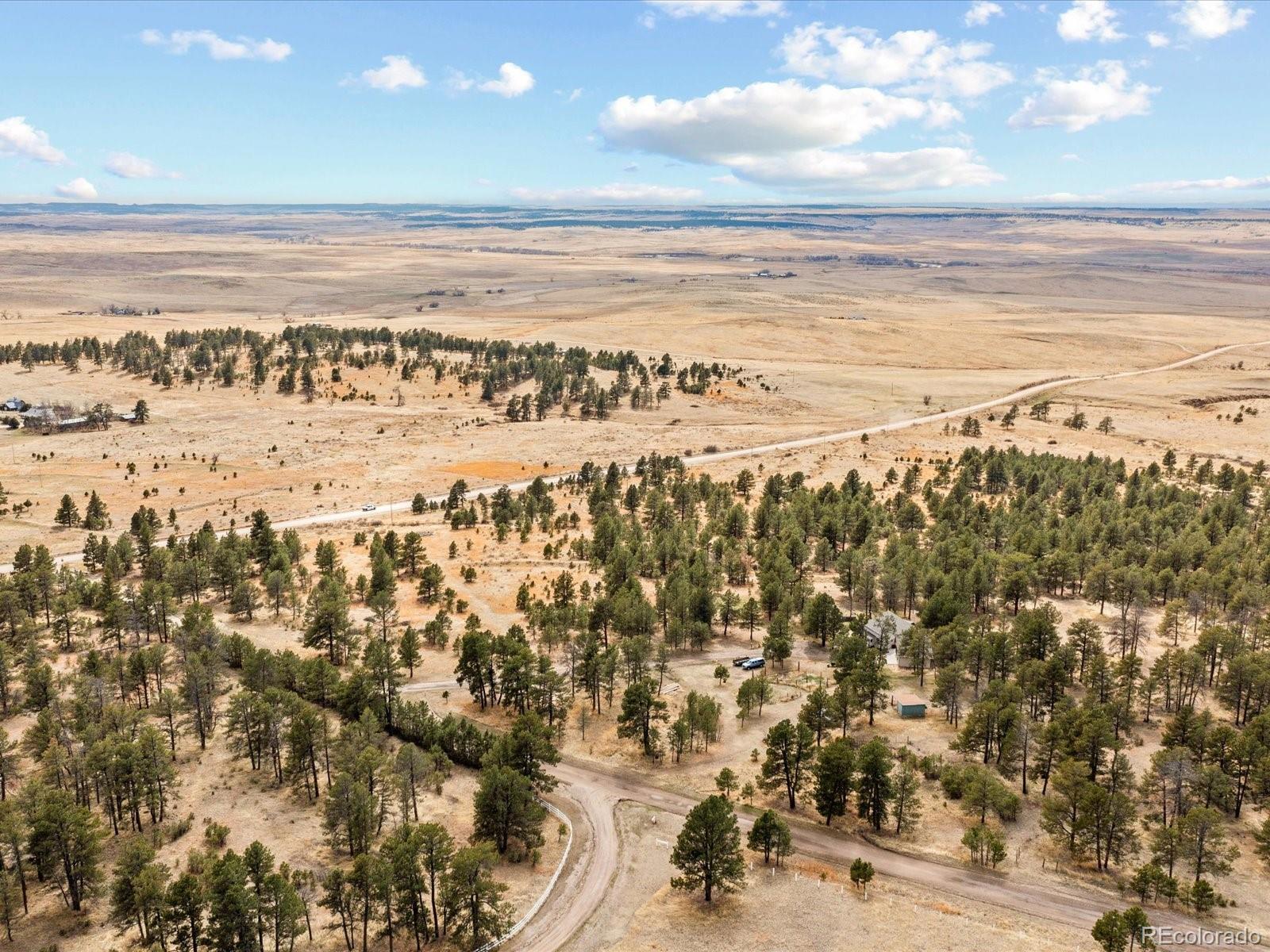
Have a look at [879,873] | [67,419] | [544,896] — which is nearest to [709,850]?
[544,896]

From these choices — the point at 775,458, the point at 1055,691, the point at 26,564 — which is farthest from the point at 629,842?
the point at 775,458

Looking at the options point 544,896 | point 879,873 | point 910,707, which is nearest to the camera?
point 544,896

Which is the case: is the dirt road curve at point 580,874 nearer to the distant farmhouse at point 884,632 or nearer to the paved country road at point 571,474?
the distant farmhouse at point 884,632

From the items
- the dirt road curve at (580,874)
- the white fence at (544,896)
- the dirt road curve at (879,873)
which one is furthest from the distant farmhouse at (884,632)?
the white fence at (544,896)

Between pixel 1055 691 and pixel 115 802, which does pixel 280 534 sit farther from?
pixel 1055 691

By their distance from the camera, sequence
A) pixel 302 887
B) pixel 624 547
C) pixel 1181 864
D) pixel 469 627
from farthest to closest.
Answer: pixel 624 547, pixel 469 627, pixel 1181 864, pixel 302 887

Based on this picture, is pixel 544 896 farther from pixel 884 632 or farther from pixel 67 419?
pixel 67 419
